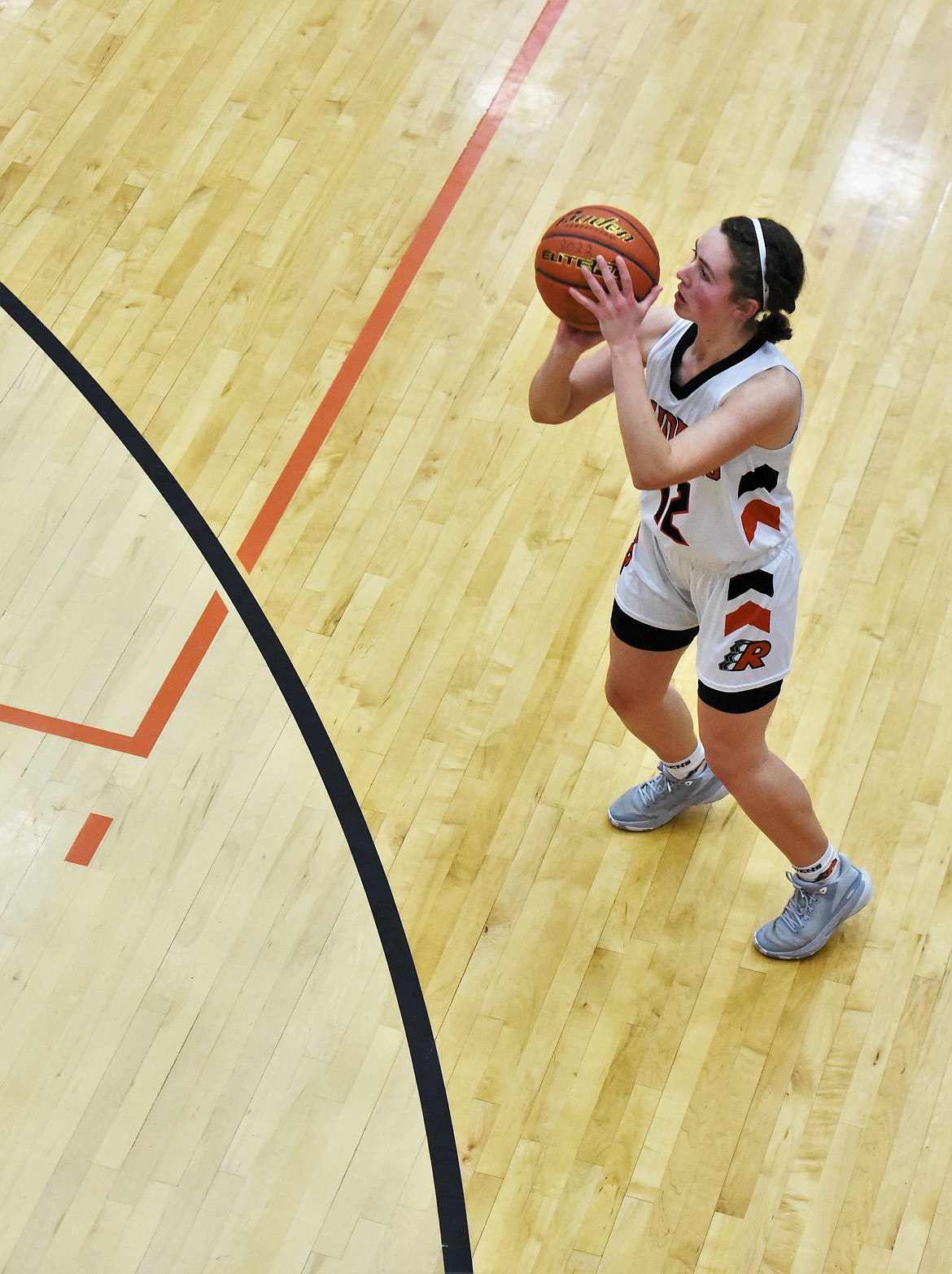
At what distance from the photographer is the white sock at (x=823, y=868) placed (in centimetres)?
271

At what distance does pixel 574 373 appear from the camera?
7.95ft

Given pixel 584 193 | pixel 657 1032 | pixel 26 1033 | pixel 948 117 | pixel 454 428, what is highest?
pixel 948 117

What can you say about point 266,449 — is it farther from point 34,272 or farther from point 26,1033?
point 26,1033

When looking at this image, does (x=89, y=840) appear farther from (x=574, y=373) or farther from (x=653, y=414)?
(x=653, y=414)

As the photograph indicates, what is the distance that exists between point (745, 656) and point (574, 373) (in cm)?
56

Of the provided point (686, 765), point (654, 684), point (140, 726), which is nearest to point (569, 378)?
point (654, 684)

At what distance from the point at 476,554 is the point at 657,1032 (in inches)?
47.3

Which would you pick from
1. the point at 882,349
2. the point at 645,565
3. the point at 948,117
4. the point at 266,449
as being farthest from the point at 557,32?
the point at 645,565

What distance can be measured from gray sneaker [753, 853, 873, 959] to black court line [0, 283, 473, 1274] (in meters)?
0.70

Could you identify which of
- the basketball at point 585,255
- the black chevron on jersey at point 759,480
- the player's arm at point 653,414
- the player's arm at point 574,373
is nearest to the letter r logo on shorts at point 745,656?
the black chevron on jersey at point 759,480

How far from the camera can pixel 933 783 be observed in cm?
303

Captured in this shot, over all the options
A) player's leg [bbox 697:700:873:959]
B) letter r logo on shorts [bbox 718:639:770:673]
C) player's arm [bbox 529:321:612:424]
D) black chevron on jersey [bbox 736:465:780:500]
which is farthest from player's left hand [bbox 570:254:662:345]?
player's leg [bbox 697:700:873:959]

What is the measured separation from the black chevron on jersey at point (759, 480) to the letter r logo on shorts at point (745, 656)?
0.90 ft

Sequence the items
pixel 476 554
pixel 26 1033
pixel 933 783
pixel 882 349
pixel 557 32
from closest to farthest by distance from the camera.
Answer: pixel 26 1033, pixel 933 783, pixel 476 554, pixel 882 349, pixel 557 32
